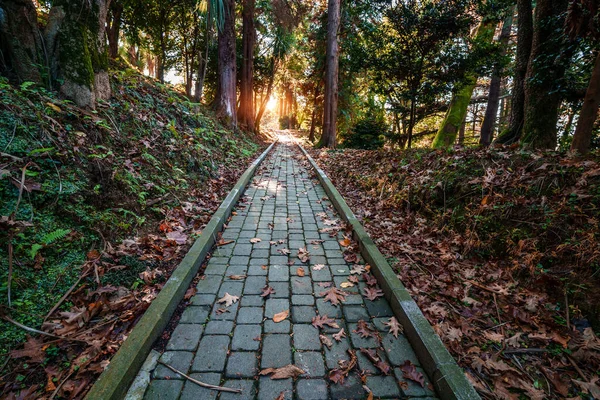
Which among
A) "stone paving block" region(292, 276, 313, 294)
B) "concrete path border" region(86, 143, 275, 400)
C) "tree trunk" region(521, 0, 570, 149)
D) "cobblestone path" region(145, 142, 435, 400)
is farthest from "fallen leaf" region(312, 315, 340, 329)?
"tree trunk" region(521, 0, 570, 149)

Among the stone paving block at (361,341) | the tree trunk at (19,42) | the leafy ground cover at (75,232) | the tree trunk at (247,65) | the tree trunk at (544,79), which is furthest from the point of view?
the tree trunk at (247,65)

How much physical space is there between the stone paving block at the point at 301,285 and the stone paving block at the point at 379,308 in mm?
645

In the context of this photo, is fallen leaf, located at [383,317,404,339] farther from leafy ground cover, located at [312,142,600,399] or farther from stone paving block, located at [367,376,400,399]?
stone paving block, located at [367,376,400,399]

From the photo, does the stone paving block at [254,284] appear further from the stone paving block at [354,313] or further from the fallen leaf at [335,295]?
the stone paving block at [354,313]

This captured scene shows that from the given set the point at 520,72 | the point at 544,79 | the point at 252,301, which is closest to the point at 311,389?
the point at 252,301

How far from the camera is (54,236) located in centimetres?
262

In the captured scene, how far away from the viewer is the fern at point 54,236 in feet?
8.45

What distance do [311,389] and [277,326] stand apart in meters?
0.68

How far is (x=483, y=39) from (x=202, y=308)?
10488mm

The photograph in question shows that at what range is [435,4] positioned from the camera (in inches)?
311

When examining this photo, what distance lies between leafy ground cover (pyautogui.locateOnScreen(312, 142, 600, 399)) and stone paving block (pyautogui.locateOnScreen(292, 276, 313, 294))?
1.10 meters

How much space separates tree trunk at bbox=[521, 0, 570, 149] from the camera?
16.6ft

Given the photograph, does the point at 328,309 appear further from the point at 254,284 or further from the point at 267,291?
the point at 254,284

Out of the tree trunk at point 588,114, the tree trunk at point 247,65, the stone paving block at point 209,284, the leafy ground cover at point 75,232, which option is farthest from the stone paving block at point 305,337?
the tree trunk at point 247,65
